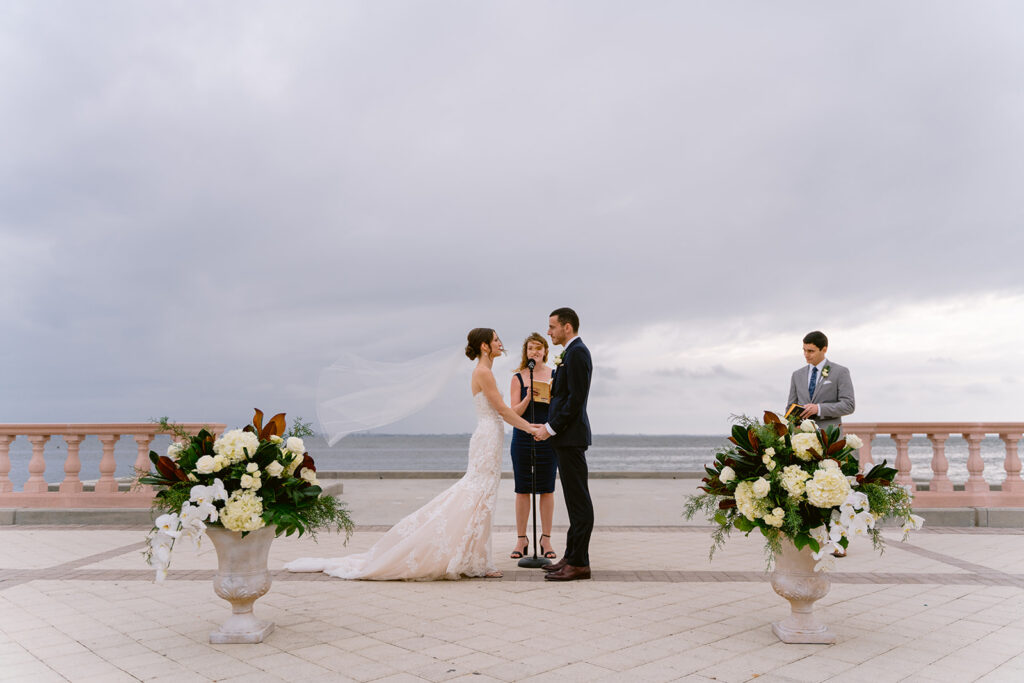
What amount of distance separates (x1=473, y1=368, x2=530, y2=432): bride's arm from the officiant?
0.42 m

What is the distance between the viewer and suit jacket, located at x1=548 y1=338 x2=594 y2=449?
6.58 m

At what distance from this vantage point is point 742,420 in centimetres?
486

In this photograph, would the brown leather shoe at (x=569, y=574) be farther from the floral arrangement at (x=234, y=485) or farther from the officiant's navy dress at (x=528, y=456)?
the floral arrangement at (x=234, y=485)

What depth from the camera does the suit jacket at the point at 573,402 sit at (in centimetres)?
658

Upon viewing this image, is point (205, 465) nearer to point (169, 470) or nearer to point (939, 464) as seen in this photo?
point (169, 470)

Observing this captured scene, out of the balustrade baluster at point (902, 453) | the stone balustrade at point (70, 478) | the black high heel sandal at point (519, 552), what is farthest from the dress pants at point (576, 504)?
the stone balustrade at point (70, 478)

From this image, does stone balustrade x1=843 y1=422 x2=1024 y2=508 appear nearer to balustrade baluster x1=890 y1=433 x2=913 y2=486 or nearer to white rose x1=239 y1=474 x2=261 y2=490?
balustrade baluster x1=890 y1=433 x2=913 y2=486

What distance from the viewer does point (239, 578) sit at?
4.75 meters

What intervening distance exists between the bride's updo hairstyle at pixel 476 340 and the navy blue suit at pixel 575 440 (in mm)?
1012

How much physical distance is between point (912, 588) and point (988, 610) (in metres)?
0.78

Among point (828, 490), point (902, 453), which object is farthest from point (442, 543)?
point (902, 453)

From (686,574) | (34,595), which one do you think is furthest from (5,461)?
(686,574)

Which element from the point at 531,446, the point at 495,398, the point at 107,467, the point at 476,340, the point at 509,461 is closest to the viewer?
the point at 495,398

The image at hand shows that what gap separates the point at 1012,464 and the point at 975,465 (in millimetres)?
554
